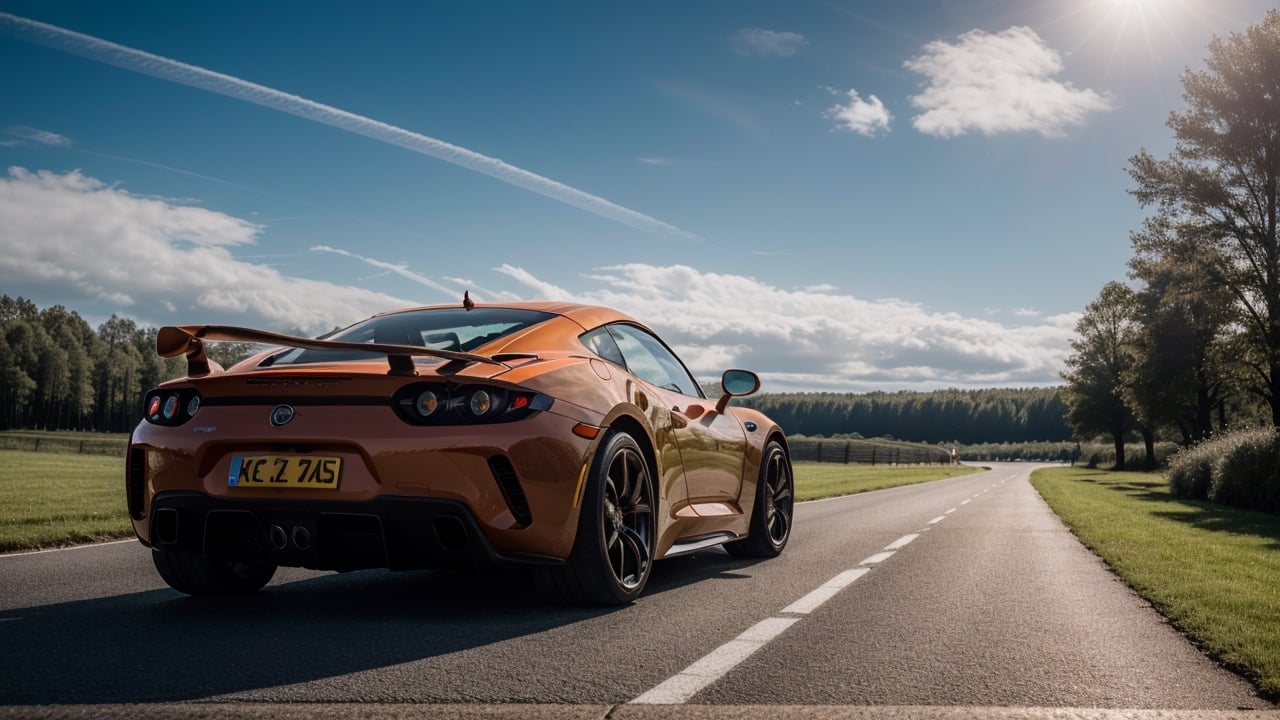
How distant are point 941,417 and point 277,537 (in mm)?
193852

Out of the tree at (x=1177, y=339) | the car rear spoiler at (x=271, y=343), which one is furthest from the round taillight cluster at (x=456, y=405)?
the tree at (x=1177, y=339)

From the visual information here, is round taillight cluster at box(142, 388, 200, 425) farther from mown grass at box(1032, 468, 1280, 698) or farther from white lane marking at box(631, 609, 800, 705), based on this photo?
mown grass at box(1032, 468, 1280, 698)

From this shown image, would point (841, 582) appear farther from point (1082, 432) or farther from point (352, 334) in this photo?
point (1082, 432)

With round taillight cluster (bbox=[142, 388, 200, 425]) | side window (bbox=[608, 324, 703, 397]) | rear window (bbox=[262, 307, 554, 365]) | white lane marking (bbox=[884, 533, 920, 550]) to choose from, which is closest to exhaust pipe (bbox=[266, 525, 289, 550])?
round taillight cluster (bbox=[142, 388, 200, 425])

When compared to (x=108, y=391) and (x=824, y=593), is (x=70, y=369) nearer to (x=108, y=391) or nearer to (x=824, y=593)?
(x=108, y=391)

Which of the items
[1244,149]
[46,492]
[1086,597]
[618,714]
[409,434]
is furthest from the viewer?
[1244,149]

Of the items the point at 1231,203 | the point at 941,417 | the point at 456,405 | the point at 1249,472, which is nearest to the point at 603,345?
the point at 456,405

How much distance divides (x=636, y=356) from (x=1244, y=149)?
31.1 meters

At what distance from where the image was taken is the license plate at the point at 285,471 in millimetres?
4148

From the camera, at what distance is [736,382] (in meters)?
6.97

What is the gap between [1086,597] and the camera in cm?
590

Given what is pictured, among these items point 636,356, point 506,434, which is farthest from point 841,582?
point 506,434

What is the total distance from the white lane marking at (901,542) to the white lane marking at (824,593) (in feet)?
5.97

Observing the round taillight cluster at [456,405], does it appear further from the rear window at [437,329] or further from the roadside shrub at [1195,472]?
the roadside shrub at [1195,472]
